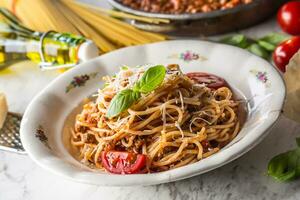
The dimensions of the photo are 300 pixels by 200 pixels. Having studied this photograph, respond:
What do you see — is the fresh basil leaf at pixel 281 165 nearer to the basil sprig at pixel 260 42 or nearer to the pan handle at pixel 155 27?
the basil sprig at pixel 260 42

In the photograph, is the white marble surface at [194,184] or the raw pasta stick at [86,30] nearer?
the white marble surface at [194,184]

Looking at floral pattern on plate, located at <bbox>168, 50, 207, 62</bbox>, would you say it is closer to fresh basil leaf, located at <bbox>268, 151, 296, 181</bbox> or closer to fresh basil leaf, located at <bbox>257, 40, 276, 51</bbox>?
fresh basil leaf, located at <bbox>257, 40, 276, 51</bbox>

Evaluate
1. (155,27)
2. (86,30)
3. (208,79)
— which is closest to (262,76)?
(208,79)

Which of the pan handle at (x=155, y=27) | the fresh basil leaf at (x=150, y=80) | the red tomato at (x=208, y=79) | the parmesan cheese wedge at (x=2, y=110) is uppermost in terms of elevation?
the fresh basil leaf at (x=150, y=80)

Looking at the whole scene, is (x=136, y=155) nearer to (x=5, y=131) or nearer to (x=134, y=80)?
(x=134, y=80)

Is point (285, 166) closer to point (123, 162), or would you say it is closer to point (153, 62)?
point (123, 162)

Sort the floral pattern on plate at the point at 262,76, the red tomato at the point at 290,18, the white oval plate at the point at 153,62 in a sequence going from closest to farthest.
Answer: the white oval plate at the point at 153,62, the floral pattern on plate at the point at 262,76, the red tomato at the point at 290,18

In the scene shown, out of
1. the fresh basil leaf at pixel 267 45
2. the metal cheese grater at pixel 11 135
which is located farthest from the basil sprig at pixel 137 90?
the fresh basil leaf at pixel 267 45
